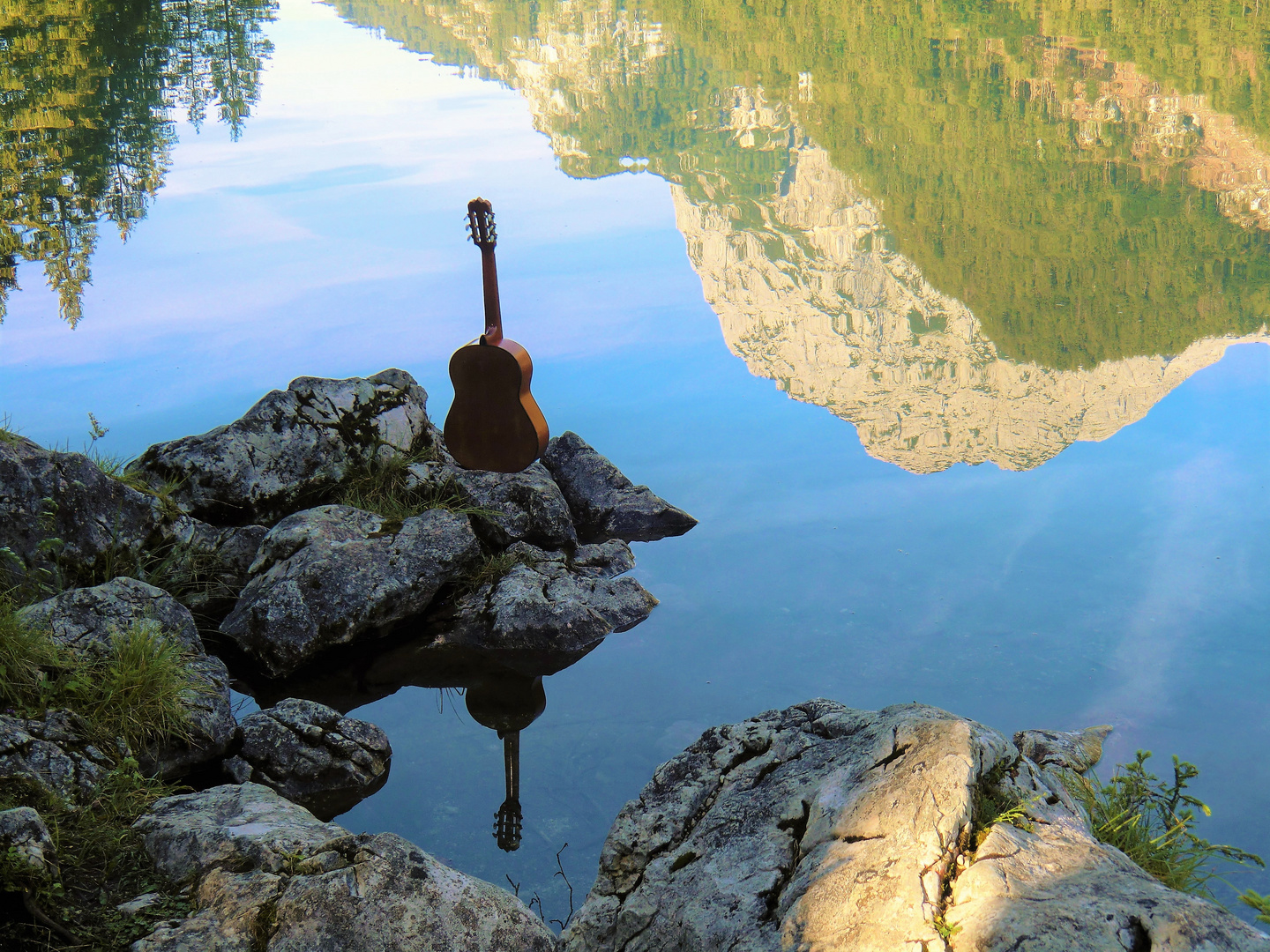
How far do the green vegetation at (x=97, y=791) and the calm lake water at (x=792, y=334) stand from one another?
925 mm

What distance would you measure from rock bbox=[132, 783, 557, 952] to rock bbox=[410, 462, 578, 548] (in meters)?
2.96

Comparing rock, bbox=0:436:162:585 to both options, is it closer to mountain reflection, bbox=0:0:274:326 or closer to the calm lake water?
the calm lake water

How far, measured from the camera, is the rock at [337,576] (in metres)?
5.33

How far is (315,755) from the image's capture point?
14.7 ft

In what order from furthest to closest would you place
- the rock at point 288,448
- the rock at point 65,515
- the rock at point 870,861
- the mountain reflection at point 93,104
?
1. the mountain reflection at point 93,104
2. the rock at point 288,448
3. the rock at point 65,515
4. the rock at point 870,861

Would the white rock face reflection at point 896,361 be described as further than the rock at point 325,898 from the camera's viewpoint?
Yes

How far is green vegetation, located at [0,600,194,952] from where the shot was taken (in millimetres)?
3115

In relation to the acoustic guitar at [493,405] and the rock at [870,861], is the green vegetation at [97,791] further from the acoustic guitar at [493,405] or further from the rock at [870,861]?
the acoustic guitar at [493,405]

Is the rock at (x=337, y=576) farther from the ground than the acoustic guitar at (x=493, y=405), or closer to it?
closer to it

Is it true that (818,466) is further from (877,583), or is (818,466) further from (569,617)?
(569,617)

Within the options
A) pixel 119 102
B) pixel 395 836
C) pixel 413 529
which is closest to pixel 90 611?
pixel 413 529

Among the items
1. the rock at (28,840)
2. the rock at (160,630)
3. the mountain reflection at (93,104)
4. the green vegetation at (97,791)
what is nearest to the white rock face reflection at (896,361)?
the rock at (160,630)

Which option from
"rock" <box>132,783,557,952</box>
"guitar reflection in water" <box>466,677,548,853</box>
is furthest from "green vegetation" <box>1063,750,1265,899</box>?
"guitar reflection in water" <box>466,677,548,853</box>

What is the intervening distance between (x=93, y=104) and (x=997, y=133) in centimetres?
1720
